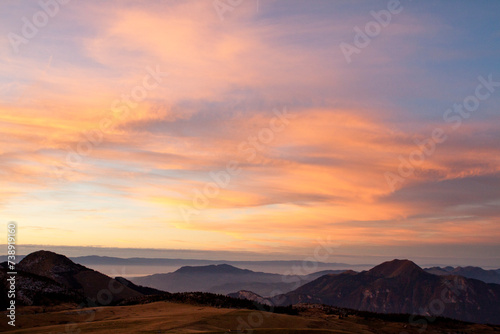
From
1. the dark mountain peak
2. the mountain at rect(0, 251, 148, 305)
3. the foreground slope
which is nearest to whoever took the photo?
the foreground slope

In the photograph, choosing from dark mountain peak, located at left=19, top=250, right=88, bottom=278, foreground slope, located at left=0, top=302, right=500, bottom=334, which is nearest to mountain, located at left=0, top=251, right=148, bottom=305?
dark mountain peak, located at left=19, top=250, right=88, bottom=278

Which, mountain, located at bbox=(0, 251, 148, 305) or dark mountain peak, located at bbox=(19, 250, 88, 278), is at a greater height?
dark mountain peak, located at bbox=(19, 250, 88, 278)

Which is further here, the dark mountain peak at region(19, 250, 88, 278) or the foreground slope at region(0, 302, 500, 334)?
the dark mountain peak at region(19, 250, 88, 278)

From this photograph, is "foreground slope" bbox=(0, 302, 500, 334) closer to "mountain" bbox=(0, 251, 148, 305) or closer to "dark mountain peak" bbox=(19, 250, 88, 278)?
"mountain" bbox=(0, 251, 148, 305)

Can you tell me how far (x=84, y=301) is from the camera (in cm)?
8494

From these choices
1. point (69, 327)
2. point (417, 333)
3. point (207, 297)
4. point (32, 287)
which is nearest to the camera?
point (69, 327)

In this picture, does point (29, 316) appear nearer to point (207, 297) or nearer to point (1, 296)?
point (1, 296)

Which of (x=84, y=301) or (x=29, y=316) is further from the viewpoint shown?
(x=84, y=301)

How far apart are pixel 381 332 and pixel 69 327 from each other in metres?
37.2

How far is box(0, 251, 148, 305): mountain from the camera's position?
7932 cm

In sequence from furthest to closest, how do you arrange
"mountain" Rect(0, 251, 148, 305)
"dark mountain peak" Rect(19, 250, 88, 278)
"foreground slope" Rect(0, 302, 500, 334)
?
"dark mountain peak" Rect(19, 250, 88, 278), "mountain" Rect(0, 251, 148, 305), "foreground slope" Rect(0, 302, 500, 334)

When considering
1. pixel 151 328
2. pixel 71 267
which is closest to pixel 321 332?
pixel 151 328

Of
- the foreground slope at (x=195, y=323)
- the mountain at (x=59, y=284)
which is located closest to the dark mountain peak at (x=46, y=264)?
the mountain at (x=59, y=284)

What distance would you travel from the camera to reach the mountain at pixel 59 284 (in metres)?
79.3
